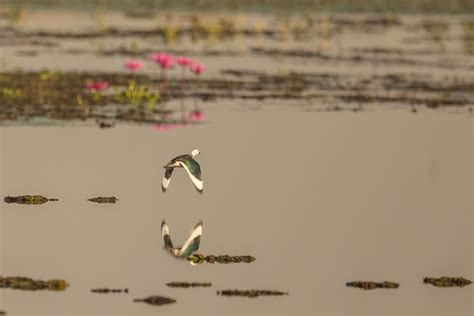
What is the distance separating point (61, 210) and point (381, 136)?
6682mm

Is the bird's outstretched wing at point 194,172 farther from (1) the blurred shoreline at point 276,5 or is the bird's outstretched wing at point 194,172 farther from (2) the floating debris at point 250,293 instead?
(1) the blurred shoreline at point 276,5

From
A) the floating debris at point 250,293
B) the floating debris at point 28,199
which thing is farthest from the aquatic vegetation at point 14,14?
the floating debris at point 250,293

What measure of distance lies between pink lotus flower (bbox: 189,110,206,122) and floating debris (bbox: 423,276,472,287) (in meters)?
9.77

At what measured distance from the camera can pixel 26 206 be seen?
15.9 m

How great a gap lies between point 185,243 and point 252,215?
1359mm

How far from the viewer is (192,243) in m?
14.4

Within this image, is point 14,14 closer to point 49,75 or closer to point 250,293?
point 49,75

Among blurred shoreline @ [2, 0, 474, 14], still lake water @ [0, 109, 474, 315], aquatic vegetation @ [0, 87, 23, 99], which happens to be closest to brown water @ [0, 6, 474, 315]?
still lake water @ [0, 109, 474, 315]

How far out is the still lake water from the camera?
12703 millimetres

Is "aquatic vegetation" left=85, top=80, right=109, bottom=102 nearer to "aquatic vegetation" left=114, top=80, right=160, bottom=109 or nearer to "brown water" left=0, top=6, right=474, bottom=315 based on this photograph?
"aquatic vegetation" left=114, top=80, right=160, bottom=109

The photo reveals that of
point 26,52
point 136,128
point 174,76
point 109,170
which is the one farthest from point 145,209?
point 26,52

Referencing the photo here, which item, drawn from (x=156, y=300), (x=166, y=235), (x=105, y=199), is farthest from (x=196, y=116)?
(x=156, y=300)

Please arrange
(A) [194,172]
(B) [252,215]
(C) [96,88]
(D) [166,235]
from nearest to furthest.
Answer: (D) [166,235] < (A) [194,172] < (B) [252,215] < (C) [96,88]

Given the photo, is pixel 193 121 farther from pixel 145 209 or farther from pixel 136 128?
pixel 145 209
